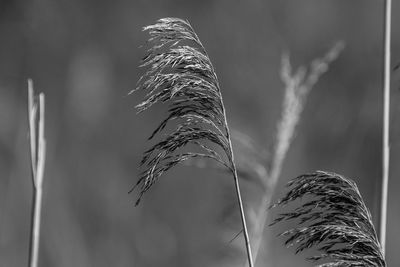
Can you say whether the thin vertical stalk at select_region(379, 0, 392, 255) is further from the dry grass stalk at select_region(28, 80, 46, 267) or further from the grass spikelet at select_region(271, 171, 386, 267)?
the dry grass stalk at select_region(28, 80, 46, 267)

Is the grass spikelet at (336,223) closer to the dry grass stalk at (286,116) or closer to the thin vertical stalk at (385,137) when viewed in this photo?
the thin vertical stalk at (385,137)

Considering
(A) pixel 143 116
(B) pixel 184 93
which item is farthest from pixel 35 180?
(A) pixel 143 116

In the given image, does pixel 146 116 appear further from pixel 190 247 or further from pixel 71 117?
pixel 190 247

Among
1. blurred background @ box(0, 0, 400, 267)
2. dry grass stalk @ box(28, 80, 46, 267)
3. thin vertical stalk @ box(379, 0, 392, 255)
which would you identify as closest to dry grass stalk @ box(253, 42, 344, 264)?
thin vertical stalk @ box(379, 0, 392, 255)

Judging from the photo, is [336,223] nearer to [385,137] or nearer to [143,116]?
[385,137]

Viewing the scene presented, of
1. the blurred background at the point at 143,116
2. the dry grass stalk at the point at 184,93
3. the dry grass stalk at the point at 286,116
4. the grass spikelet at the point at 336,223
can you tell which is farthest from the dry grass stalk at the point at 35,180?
the blurred background at the point at 143,116

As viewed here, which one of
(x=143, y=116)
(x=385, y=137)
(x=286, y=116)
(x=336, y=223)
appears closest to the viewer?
(x=336, y=223)
